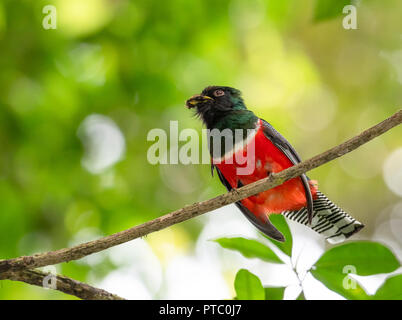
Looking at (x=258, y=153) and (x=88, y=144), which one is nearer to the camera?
(x=258, y=153)

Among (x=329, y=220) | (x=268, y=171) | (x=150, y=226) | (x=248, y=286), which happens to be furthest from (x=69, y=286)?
(x=329, y=220)

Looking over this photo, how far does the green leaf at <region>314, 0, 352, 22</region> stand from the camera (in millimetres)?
1741

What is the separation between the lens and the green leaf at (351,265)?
164 cm

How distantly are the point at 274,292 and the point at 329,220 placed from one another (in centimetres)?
166

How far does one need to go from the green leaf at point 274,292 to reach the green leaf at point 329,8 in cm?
98

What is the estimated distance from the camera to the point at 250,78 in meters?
5.27

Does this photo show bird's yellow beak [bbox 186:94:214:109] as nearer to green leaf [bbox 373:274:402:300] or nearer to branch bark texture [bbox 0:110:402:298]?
branch bark texture [bbox 0:110:402:298]

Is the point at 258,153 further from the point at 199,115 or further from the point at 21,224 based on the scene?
the point at 21,224

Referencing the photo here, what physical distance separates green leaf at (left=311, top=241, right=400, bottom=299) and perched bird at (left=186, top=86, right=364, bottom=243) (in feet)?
5.11

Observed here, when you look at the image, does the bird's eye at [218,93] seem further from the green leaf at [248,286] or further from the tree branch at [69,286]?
the green leaf at [248,286]

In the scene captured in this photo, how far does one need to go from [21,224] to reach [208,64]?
7.25 ft
